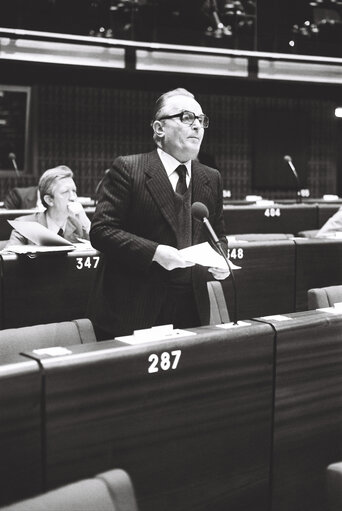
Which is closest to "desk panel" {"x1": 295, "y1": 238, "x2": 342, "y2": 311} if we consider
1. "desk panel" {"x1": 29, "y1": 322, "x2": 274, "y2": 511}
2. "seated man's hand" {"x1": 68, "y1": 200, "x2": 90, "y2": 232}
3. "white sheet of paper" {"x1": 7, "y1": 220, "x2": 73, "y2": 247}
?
"seated man's hand" {"x1": 68, "y1": 200, "x2": 90, "y2": 232}

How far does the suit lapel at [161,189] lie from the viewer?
275cm

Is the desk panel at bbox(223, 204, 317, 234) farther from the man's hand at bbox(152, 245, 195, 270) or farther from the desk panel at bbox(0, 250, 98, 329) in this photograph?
the man's hand at bbox(152, 245, 195, 270)

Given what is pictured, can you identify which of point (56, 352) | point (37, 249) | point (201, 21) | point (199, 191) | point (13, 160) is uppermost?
point (201, 21)

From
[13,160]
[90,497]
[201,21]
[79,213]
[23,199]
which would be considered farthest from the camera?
[201,21]

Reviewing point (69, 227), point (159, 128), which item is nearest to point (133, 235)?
point (159, 128)

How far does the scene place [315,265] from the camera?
502 centimetres

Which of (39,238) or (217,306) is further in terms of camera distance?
(39,238)

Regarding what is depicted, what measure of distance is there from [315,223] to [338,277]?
3.43 meters

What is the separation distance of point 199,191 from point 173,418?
104 centimetres

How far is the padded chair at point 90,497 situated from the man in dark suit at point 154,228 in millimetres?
1279

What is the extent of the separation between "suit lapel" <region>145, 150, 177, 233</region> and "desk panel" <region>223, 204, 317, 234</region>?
197 inches

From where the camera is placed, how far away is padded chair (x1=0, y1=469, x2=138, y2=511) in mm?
1342

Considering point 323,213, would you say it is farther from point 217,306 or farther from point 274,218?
point 217,306

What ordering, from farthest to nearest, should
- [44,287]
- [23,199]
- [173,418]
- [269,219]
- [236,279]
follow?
[23,199] → [269,219] → [236,279] → [44,287] → [173,418]
